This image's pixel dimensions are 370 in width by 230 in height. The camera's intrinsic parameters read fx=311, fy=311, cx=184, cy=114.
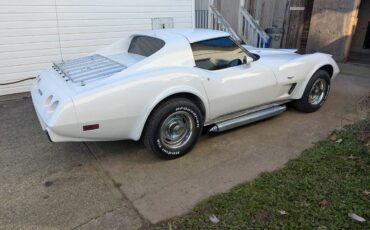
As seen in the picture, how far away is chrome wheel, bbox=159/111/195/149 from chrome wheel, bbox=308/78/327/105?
2.28 m

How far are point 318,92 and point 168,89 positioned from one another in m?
2.85

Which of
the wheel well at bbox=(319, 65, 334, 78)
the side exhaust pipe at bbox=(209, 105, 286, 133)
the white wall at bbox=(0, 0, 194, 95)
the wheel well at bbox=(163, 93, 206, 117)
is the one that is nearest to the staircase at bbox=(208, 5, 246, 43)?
the white wall at bbox=(0, 0, 194, 95)

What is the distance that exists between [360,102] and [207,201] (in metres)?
3.98

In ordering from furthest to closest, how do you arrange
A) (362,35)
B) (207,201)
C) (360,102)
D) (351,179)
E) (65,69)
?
(362,35)
(360,102)
(65,69)
(351,179)
(207,201)

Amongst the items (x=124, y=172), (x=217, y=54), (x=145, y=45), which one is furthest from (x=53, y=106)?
(x=217, y=54)

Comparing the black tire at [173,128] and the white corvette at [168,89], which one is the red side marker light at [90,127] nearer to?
the white corvette at [168,89]

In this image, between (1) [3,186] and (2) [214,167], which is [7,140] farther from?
(2) [214,167]

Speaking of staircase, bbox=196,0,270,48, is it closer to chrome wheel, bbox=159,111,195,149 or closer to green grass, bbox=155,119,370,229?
chrome wheel, bbox=159,111,195,149

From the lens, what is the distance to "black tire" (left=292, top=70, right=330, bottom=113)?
4777 mm

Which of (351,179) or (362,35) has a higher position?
(362,35)

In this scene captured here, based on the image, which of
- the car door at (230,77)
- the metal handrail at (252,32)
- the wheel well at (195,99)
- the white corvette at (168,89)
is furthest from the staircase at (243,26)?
the wheel well at (195,99)

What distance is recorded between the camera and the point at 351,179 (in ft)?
10.4

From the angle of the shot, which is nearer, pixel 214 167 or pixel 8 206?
pixel 8 206

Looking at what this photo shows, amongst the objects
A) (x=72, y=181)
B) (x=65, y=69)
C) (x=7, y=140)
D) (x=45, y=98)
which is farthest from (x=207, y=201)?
(x=7, y=140)
